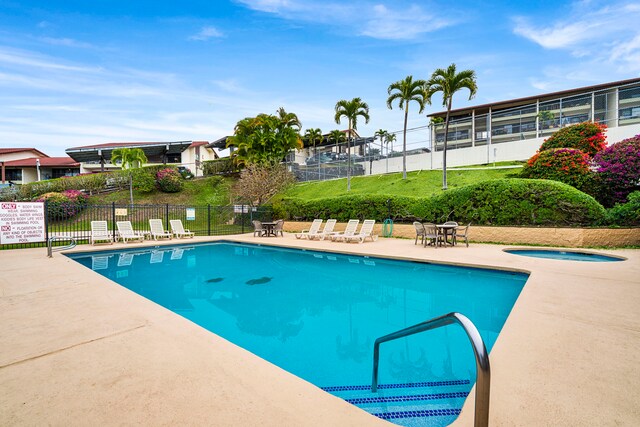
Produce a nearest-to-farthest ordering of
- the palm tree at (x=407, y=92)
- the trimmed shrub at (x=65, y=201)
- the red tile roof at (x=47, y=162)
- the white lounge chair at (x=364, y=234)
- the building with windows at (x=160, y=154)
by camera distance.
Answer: the white lounge chair at (x=364, y=234), the trimmed shrub at (x=65, y=201), the palm tree at (x=407, y=92), the building with windows at (x=160, y=154), the red tile roof at (x=47, y=162)

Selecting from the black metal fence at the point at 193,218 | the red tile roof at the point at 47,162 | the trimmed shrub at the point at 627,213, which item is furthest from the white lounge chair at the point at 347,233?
the red tile roof at the point at 47,162

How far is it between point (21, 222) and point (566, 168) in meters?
22.8

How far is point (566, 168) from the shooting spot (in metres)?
13.2

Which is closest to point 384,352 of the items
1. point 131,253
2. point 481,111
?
point 131,253

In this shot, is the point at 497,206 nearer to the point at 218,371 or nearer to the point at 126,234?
the point at 218,371

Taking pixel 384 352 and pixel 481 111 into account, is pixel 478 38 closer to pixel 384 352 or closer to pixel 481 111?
pixel 384 352

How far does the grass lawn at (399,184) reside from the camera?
758 inches

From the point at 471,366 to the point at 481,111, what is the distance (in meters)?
41.7

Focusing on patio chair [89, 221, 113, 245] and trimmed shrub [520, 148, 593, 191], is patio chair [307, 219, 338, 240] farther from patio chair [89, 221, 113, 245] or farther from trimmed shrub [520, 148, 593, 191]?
trimmed shrub [520, 148, 593, 191]

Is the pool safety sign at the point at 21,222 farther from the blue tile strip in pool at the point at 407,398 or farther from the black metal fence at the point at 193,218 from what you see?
the blue tile strip in pool at the point at 407,398

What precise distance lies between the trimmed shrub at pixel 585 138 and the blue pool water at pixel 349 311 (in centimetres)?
1212

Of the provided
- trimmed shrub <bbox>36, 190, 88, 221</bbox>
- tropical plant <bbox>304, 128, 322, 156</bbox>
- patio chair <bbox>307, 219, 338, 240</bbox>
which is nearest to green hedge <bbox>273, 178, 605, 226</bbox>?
patio chair <bbox>307, 219, 338, 240</bbox>

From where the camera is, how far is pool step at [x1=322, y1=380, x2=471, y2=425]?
2.62 meters

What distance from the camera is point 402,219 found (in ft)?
52.2
